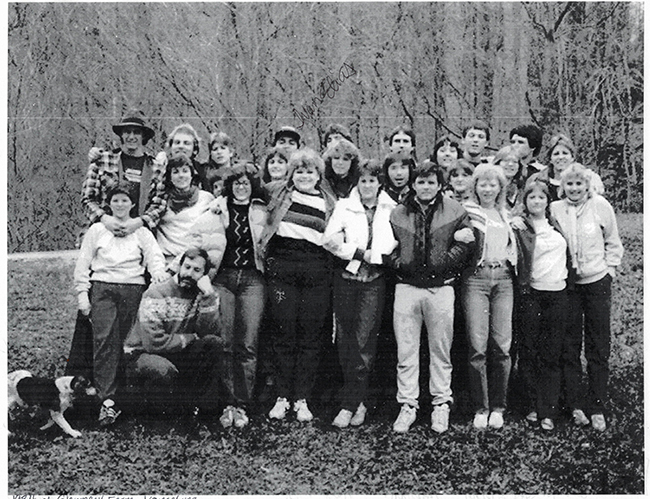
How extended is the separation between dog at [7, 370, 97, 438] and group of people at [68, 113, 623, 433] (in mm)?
106

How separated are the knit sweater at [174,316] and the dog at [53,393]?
539mm

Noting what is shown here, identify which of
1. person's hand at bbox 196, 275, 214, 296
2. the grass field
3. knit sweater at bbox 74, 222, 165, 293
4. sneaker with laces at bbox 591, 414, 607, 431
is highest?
knit sweater at bbox 74, 222, 165, 293

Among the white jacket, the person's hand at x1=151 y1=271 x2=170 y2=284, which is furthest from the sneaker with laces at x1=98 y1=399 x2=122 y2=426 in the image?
the white jacket

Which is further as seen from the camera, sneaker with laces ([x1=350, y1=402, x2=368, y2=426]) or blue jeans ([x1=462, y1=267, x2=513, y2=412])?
sneaker with laces ([x1=350, y1=402, x2=368, y2=426])

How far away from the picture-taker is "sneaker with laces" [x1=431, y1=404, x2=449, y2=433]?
3.93m

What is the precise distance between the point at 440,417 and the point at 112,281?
2094 mm

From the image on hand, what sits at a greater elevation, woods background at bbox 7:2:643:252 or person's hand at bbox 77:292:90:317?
woods background at bbox 7:2:643:252

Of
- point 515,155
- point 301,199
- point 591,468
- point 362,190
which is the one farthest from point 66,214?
point 591,468

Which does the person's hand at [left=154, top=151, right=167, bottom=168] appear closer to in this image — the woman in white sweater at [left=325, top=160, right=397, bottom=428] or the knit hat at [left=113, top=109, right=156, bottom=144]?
the knit hat at [left=113, top=109, right=156, bottom=144]

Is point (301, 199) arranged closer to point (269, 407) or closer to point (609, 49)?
point (269, 407)

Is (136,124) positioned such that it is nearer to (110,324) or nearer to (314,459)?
(110,324)

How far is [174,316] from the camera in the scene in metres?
3.94

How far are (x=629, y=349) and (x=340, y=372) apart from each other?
A: 194 centimetres
